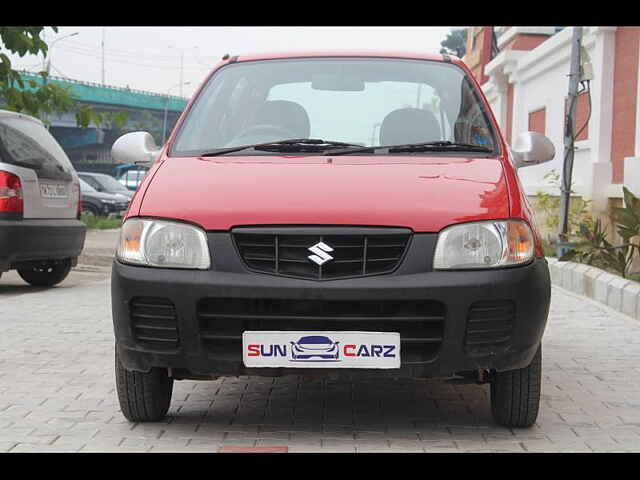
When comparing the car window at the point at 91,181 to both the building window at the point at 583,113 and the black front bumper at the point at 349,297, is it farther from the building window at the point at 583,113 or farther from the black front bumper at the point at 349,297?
the black front bumper at the point at 349,297

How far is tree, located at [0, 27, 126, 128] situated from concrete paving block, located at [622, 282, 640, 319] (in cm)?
688

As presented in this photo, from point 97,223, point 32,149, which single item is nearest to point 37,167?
point 32,149

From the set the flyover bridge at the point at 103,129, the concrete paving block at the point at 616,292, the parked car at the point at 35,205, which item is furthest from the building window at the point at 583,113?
the flyover bridge at the point at 103,129

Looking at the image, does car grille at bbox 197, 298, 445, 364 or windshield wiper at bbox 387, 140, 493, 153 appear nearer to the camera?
car grille at bbox 197, 298, 445, 364

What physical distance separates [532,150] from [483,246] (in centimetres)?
143

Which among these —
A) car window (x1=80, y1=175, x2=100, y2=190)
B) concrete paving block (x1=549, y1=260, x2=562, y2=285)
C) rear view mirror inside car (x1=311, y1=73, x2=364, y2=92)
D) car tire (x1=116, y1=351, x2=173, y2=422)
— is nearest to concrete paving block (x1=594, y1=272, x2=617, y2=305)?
concrete paving block (x1=549, y1=260, x2=562, y2=285)

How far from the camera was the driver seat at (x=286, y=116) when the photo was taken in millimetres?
5523

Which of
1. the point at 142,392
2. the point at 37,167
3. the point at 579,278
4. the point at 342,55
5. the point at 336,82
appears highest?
the point at 342,55

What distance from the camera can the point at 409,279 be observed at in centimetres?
430

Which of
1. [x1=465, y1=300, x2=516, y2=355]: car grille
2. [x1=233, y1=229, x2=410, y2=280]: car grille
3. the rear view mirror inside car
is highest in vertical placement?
the rear view mirror inside car

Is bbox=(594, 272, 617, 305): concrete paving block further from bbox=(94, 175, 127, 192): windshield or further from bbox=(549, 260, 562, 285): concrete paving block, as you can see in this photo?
bbox=(94, 175, 127, 192): windshield

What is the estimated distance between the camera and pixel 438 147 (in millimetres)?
5160

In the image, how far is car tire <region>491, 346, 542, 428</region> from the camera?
4746mm

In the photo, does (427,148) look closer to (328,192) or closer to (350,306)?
(328,192)
